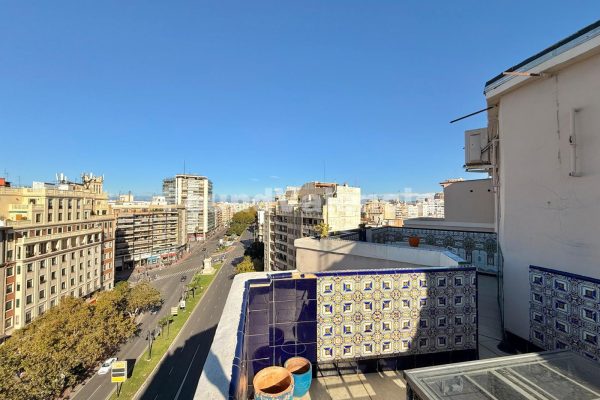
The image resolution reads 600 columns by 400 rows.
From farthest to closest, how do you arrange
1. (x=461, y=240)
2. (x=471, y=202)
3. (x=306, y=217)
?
(x=306, y=217) < (x=471, y=202) < (x=461, y=240)

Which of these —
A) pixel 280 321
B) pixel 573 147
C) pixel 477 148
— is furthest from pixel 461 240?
pixel 280 321

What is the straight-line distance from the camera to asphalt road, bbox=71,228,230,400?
1789cm

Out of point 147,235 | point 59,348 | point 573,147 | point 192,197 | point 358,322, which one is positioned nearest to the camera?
point 358,322

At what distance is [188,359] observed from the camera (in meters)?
21.6

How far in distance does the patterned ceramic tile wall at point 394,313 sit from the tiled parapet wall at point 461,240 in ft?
15.8

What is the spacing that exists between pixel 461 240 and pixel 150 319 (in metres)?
31.5

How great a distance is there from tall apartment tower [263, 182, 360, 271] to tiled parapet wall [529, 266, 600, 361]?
58.4ft

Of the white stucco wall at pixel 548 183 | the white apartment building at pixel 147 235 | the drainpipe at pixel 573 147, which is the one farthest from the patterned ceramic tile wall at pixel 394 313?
the white apartment building at pixel 147 235

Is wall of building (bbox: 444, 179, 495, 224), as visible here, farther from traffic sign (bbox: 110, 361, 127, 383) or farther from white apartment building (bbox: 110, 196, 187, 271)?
white apartment building (bbox: 110, 196, 187, 271)

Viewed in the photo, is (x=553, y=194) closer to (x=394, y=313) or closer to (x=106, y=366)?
(x=394, y=313)

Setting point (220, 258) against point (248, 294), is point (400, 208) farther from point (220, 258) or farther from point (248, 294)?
point (248, 294)

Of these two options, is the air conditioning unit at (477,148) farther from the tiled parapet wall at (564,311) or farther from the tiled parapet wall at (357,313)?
the tiled parapet wall at (357,313)

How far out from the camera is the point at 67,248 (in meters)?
27.8

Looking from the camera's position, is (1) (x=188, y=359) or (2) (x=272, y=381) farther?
(1) (x=188, y=359)
